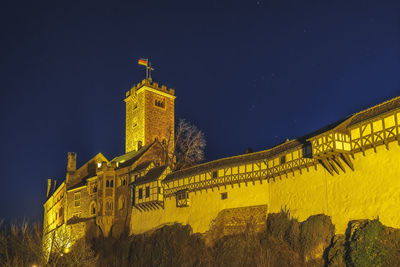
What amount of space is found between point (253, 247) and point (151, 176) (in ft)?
48.8

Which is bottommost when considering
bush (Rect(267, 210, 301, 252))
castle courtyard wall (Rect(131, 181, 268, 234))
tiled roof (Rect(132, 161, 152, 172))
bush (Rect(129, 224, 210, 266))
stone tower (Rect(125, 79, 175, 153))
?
bush (Rect(129, 224, 210, 266))

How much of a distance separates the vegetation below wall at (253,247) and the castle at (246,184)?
849mm

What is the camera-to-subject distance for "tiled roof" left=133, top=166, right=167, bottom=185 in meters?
42.2

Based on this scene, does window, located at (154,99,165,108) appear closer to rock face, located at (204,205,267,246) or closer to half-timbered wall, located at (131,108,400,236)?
half-timbered wall, located at (131,108,400,236)

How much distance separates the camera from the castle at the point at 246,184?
25.5 m

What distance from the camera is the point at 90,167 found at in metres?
57.4

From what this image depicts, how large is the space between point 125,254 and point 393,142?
83.8 ft

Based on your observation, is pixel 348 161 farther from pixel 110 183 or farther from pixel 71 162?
pixel 71 162

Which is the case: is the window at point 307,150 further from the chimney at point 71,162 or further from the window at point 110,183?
Answer: the chimney at point 71,162

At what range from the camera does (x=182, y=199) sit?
1528 inches

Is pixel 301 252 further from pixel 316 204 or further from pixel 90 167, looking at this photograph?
pixel 90 167

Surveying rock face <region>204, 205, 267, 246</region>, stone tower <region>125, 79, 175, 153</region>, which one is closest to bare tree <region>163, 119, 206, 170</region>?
stone tower <region>125, 79, 175, 153</region>

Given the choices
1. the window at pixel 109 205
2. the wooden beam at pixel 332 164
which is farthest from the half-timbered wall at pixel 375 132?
the window at pixel 109 205

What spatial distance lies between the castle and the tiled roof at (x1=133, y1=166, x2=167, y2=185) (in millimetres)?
90
